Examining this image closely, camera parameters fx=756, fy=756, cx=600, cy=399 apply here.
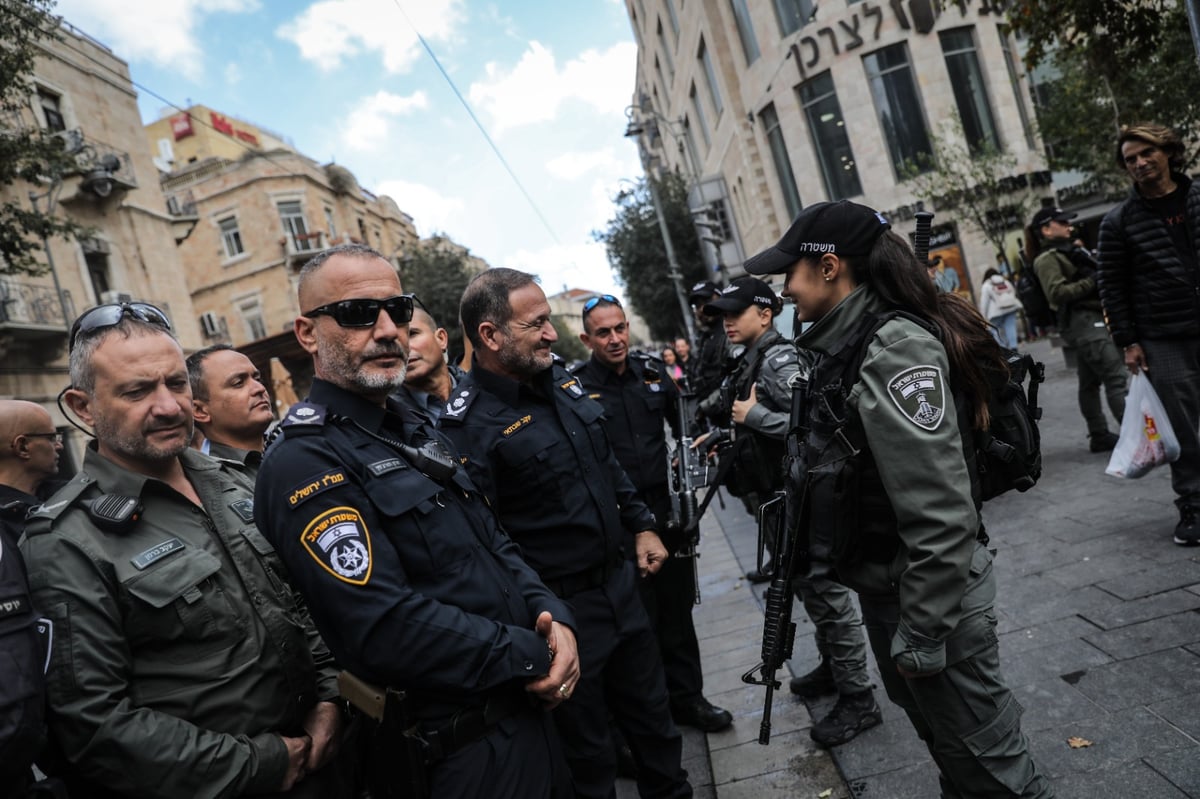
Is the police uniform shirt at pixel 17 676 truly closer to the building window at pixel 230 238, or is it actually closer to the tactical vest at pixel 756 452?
the tactical vest at pixel 756 452

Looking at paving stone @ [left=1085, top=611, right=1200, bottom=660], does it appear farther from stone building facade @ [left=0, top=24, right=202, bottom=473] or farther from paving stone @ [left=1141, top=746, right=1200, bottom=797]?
stone building facade @ [left=0, top=24, right=202, bottom=473]

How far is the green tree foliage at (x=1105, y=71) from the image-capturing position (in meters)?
6.46

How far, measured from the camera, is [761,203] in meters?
23.1

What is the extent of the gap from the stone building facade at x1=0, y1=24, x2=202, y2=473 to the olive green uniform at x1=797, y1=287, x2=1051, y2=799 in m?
17.6

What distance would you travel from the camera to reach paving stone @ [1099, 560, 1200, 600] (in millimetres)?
3551

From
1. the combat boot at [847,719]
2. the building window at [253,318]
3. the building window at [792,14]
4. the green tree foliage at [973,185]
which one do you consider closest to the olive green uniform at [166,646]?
the combat boot at [847,719]

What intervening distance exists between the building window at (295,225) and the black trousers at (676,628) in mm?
30059

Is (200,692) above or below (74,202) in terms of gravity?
below

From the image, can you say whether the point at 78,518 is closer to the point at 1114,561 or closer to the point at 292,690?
the point at 292,690

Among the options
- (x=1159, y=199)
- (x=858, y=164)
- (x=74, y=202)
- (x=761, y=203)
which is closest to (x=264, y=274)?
(x=74, y=202)

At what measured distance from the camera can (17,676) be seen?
1520mm

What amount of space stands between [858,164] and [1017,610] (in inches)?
740

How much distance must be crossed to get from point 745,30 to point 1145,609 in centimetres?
2248

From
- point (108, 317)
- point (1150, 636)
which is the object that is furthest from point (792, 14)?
point (108, 317)
